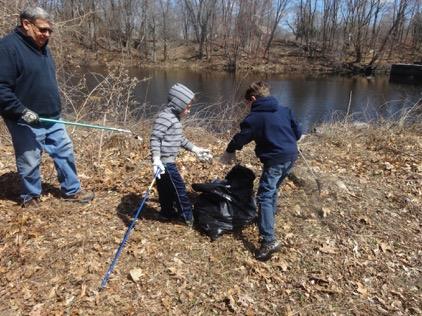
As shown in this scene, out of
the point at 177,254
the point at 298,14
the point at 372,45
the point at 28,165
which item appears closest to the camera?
the point at 177,254

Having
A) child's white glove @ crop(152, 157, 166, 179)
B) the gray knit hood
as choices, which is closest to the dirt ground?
child's white glove @ crop(152, 157, 166, 179)

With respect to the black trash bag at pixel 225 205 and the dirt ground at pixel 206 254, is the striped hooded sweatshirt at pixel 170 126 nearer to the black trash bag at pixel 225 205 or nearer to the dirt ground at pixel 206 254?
the black trash bag at pixel 225 205

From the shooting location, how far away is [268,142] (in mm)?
3691

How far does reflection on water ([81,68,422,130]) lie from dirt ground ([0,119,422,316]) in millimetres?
9830

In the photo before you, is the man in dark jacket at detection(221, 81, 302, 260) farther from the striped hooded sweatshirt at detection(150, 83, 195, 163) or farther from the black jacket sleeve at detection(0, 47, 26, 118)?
the black jacket sleeve at detection(0, 47, 26, 118)

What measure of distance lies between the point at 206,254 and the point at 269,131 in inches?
53.0

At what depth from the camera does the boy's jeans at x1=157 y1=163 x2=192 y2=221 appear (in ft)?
12.8

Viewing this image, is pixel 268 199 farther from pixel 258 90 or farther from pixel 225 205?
pixel 258 90

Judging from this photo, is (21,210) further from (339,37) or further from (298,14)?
(298,14)

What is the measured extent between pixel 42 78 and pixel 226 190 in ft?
7.10

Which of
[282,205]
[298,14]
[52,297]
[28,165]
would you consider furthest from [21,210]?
[298,14]

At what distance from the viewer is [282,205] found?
471 centimetres

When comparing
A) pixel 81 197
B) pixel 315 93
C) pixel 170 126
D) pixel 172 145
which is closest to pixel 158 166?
pixel 172 145

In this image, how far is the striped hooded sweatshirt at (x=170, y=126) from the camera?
3709mm
